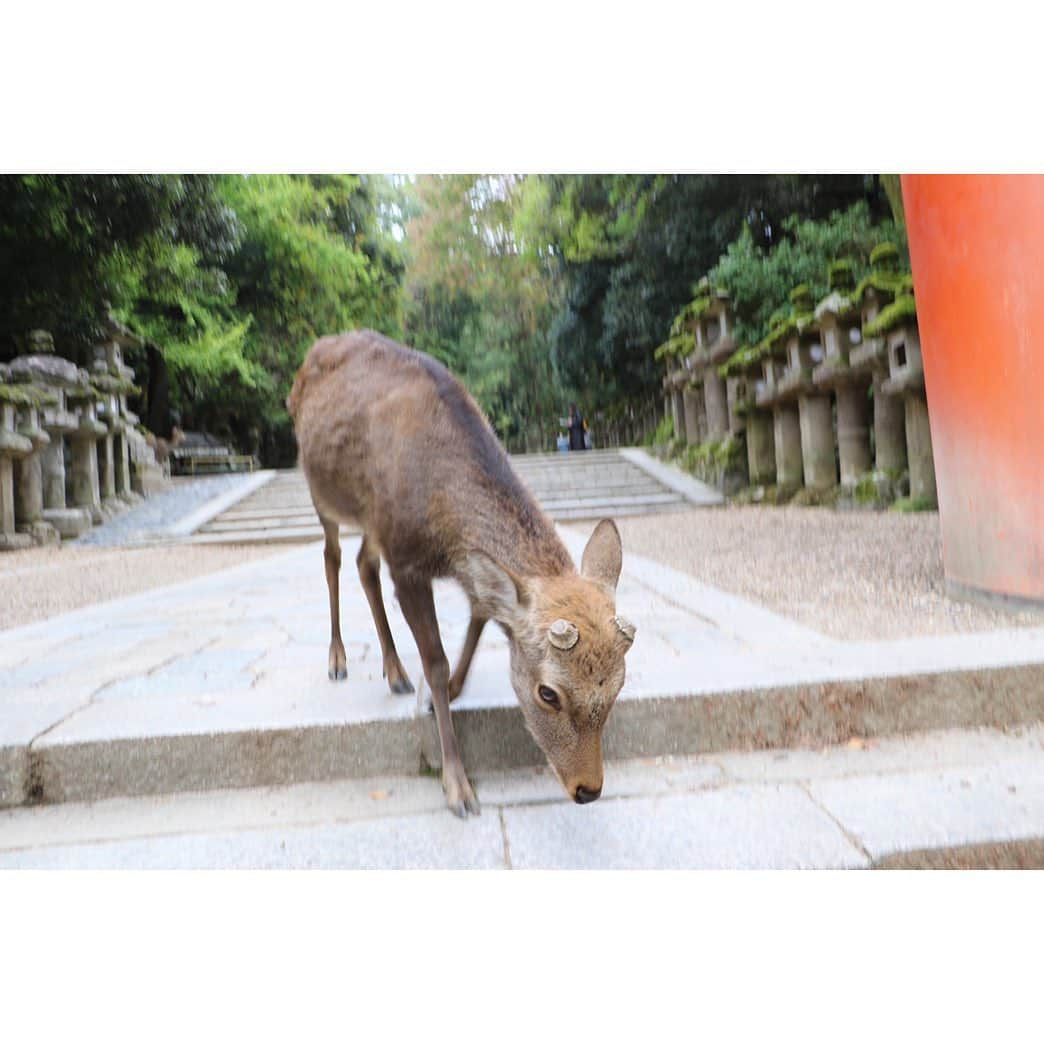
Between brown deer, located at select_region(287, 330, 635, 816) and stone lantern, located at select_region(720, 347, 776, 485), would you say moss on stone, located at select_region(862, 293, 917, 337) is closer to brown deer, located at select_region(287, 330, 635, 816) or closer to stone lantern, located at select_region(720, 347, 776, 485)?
stone lantern, located at select_region(720, 347, 776, 485)

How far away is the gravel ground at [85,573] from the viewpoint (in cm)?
291

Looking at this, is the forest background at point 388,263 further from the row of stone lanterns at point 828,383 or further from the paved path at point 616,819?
the paved path at point 616,819

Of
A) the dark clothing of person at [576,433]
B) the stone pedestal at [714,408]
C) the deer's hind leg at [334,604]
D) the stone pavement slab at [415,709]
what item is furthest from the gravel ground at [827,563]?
the deer's hind leg at [334,604]

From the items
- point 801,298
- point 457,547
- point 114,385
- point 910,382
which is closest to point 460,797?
point 457,547

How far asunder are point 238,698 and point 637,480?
117 inches

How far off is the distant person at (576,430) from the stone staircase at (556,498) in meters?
0.06

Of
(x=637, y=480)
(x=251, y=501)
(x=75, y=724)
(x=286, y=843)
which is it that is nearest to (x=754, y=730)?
(x=286, y=843)

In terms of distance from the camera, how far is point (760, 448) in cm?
545

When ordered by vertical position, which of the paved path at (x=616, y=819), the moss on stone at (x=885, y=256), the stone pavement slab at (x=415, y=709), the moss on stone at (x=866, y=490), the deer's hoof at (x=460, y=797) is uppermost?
the moss on stone at (x=885, y=256)

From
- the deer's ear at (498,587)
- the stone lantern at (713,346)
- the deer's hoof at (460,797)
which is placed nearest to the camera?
the deer's ear at (498,587)

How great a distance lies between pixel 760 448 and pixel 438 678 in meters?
4.33

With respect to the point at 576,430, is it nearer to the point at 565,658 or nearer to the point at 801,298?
the point at 801,298

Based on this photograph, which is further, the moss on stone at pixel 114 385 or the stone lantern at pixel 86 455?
the stone lantern at pixel 86 455

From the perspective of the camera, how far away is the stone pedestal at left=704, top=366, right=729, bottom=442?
5162mm
